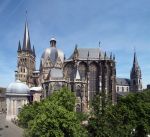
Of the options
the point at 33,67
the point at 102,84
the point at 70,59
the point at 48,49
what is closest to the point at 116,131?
the point at 102,84

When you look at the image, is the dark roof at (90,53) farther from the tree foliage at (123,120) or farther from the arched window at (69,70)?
the tree foliage at (123,120)

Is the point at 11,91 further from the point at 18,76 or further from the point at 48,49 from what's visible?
the point at 48,49

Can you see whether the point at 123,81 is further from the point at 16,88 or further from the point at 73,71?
the point at 16,88

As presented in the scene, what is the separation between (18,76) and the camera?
120062 millimetres

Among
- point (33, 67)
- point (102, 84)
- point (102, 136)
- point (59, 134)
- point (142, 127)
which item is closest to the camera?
point (59, 134)

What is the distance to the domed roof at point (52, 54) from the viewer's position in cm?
11420

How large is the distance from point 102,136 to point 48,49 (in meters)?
76.4

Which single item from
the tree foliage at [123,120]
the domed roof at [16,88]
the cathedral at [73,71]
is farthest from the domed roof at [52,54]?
the tree foliage at [123,120]

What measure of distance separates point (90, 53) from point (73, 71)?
40.7ft

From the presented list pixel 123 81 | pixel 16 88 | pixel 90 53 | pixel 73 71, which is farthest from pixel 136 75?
pixel 16 88

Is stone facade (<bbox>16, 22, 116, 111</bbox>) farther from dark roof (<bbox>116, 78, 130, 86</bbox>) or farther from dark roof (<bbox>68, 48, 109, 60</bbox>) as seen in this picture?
dark roof (<bbox>116, 78, 130, 86</bbox>)

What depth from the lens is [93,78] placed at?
104688mm

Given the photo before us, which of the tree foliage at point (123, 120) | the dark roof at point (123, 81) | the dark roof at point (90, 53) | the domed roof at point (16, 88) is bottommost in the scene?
the tree foliage at point (123, 120)

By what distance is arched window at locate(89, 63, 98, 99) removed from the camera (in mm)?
102556
